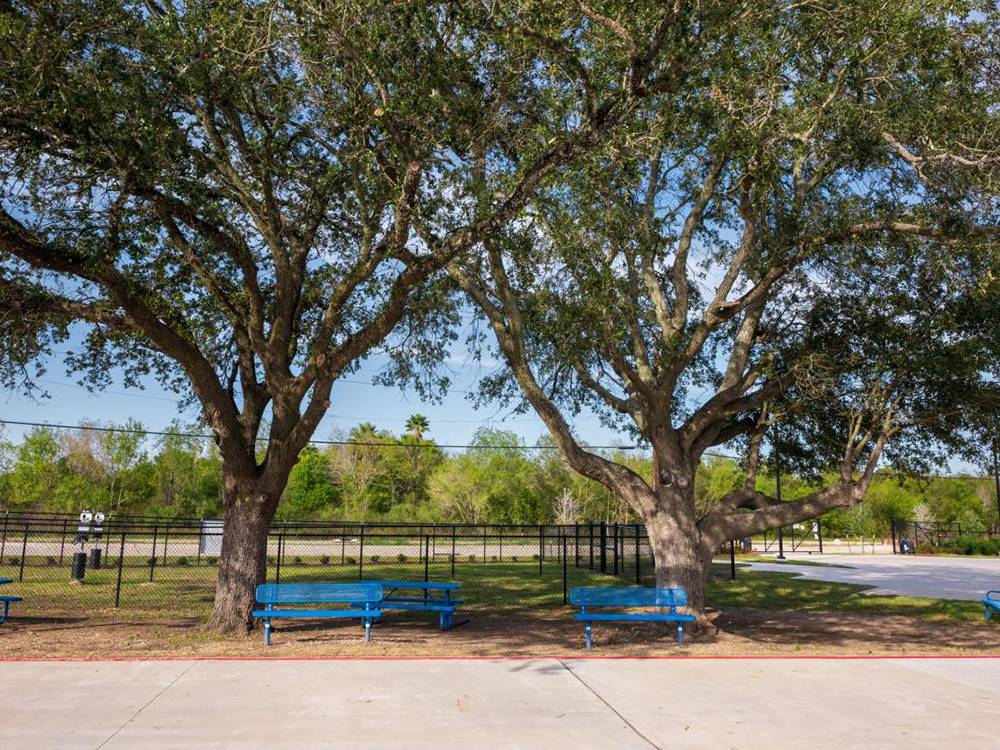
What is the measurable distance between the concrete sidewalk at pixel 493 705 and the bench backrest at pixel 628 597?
155 cm

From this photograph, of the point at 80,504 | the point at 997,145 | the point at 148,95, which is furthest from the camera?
the point at 80,504

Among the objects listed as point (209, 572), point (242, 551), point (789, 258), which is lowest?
point (209, 572)

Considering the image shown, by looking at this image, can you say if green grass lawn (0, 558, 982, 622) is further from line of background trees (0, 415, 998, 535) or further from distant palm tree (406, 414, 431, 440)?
distant palm tree (406, 414, 431, 440)

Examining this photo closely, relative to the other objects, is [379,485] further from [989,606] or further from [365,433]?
[989,606]

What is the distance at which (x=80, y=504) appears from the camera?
153ft

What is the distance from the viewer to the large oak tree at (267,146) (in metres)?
9.39

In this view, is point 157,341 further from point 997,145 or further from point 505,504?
point 505,504

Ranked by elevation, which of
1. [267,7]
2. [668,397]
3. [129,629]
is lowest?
[129,629]

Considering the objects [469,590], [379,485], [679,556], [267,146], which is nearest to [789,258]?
[679,556]

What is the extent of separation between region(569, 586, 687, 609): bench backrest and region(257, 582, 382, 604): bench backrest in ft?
10.1

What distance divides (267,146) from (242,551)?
6310mm

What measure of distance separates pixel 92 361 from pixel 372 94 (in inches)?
339

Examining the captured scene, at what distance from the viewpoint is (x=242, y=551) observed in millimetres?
12352

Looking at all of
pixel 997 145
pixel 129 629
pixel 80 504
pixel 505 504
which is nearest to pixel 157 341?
pixel 129 629
